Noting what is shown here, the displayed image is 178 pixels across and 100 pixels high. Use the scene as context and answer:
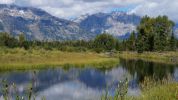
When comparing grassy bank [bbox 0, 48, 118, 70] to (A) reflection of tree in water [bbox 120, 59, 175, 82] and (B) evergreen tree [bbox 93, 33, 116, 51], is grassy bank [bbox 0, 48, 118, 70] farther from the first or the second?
(B) evergreen tree [bbox 93, 33, 116, 51]

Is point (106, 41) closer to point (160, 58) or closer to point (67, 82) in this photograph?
point (160, 58)

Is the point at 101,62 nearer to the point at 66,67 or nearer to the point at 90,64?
the point at 90,64

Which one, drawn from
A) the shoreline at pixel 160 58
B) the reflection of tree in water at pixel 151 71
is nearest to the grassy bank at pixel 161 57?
the shoreline at pixel 160 58

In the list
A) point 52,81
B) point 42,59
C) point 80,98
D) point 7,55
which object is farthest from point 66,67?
point 80,98

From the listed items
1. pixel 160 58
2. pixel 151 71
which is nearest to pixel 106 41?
Answer: pixel 160 58

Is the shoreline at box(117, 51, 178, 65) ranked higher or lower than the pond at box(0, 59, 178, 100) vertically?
lower

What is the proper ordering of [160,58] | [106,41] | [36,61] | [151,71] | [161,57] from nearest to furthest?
1. [151,71]
2. [36,61]
3. [160,58]
4. [161,57]
5. [106,41]

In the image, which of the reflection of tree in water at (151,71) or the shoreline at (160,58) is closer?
the reflection of tree in water at (151,71)

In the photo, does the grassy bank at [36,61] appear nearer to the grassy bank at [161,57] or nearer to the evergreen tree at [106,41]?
the grassy bank at [161,57]

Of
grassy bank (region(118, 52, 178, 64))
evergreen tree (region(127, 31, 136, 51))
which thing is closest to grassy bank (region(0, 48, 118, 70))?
grassy bank (region(118, 52, 178, 64))

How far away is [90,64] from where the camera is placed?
2596 inches

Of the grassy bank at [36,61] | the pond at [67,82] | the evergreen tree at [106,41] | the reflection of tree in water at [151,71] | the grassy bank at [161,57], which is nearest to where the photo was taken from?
the pond at [67,82]

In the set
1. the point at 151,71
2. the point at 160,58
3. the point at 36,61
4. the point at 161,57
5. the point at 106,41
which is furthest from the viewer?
the point at 106,41

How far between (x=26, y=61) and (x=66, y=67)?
6.80 meters
